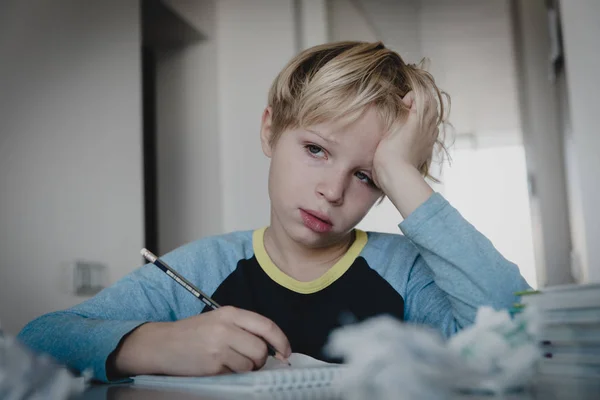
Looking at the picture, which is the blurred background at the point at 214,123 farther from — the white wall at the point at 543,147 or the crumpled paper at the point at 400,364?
the crumpled paper at the point at 400,364

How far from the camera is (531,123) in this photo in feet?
8.99

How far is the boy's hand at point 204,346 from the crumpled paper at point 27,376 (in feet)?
0.61

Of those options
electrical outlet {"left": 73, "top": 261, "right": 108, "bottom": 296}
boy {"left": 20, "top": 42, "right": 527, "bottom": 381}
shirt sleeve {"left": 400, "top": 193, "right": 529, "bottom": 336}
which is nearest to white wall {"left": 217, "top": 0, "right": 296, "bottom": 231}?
electrical outlet {"left": 73, "top": 261, "right": 108, "bottom": 296}

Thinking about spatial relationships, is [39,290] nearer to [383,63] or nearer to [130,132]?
[130,132]

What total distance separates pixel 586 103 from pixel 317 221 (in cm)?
88

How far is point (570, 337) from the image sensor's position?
16.7 inches

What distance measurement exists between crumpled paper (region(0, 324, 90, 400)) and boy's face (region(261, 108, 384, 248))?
0.55 metres

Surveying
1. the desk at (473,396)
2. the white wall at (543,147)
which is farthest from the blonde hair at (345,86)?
the white wall at (543,147)

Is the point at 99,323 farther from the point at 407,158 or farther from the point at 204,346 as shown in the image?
the point at 407,158

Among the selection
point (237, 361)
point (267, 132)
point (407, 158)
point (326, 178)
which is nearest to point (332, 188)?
point (326, 178)

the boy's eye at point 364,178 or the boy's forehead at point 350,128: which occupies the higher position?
the boy's forehead at point 350,128

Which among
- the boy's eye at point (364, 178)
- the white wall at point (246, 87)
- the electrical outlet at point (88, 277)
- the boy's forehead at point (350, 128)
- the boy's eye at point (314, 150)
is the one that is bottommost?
the electrical outlet at point (88, 277)

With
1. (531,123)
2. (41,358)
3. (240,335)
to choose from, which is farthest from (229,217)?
(41,358)

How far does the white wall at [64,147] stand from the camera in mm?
1379
